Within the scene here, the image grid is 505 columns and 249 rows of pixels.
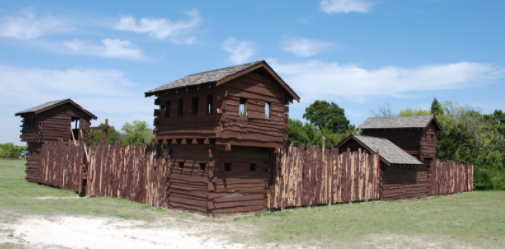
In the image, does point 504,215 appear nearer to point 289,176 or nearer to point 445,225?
point 445,225

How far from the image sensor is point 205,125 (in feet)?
45.5

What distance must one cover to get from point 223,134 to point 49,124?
1724cm

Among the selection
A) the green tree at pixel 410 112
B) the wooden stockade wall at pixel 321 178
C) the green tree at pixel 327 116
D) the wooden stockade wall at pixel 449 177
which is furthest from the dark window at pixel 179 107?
the green tree at pixel 410 112

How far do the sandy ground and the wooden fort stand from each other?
48.2ft

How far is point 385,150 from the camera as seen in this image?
78.8 feet

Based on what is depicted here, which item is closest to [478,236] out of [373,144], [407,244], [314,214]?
[407,244]

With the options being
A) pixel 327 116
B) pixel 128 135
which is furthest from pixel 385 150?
pixel 128 135

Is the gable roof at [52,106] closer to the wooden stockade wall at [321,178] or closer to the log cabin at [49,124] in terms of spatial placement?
the log cabin at [49,124]

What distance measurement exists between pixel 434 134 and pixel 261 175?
20014 mm

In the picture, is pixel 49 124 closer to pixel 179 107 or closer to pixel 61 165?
pixel 61 165

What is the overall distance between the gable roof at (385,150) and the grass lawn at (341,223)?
215 inches

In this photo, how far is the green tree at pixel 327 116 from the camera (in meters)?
61.3

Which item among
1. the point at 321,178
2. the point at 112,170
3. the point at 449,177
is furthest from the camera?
the point at 449,177

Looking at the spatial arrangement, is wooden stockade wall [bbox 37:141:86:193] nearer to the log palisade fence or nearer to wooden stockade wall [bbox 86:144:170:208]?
the log palisade fence
